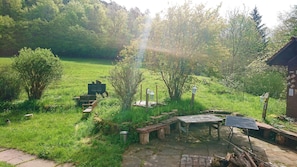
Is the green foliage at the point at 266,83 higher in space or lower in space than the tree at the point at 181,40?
lower

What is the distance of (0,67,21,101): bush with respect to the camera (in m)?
10.3

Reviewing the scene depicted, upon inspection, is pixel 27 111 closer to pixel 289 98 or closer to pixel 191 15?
pixel 191 15

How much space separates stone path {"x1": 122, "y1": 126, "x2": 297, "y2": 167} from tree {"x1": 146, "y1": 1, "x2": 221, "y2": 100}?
117 inches

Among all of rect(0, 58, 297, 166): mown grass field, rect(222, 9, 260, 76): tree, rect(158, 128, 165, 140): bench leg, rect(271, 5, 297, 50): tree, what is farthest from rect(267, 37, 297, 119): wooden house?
rect(222, 9, 260, 76): tree

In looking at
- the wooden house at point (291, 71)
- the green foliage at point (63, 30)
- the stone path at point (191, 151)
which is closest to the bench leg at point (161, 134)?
the stone path at point (191, 151)

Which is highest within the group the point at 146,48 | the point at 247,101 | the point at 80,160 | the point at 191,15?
the point at 191,15

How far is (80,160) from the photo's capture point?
4922 millimetres

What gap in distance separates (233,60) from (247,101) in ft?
35.1

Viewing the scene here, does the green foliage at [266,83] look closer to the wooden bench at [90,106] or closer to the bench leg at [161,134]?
the bench leg at [161,134]

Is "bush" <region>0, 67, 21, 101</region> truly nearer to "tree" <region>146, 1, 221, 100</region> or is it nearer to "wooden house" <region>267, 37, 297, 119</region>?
"tree" <region>146, 1, 221, 100</region>

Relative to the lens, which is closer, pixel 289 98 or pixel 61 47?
pixel 289 98

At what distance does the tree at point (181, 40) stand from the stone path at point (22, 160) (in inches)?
209

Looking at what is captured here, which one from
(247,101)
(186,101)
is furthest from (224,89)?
(186,101)

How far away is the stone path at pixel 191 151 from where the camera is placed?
Result: 16.0ft
